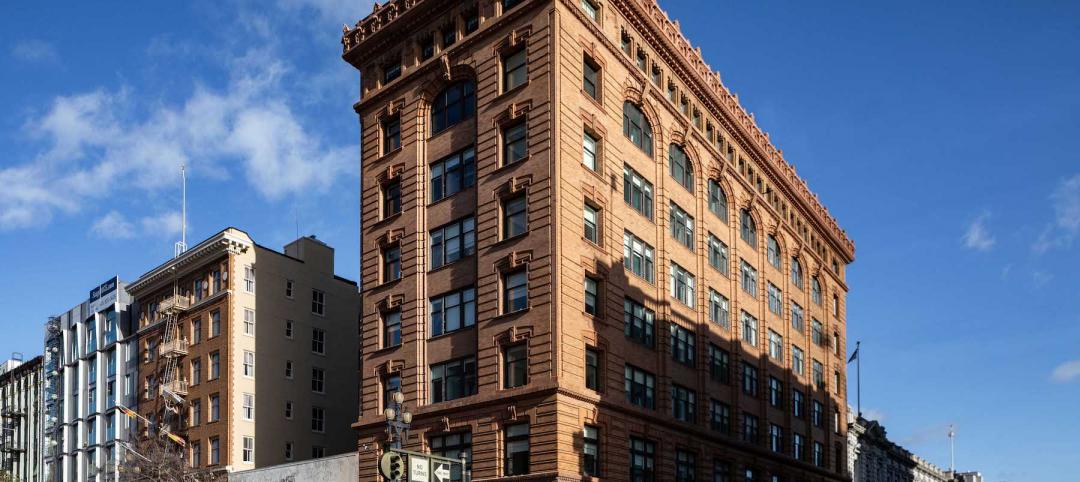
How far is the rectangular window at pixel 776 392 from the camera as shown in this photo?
72500 mm

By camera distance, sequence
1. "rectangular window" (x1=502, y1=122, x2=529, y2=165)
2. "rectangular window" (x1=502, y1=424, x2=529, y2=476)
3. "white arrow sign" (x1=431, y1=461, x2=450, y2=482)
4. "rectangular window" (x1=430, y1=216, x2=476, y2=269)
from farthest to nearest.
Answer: "rectangular window" (x1=430, y1=216, x2=476, y2=269) → "rectangular window" (x1=502, y1=122, x2=529, y2=165) → "rectangular window" (x1=502, y1=424, x2=529, y2=476) → "white arrow sign" (x1=431, y1=461, x2=450, y2=482)

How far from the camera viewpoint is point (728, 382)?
65.5 metres

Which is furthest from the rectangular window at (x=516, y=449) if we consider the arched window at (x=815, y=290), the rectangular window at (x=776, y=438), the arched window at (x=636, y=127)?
the arched window at (x=815, y=290)

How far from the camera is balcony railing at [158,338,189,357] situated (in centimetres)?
7531

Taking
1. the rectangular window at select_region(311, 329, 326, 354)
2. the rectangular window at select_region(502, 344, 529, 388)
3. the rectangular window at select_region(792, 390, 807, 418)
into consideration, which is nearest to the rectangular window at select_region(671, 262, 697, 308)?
the rectangular window at select_region(502, 344, 529, 388)

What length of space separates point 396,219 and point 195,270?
27.1 metres

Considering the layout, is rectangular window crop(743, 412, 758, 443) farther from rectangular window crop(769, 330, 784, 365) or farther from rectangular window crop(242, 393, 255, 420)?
rectangular window crop(242, 393, 255, 420)

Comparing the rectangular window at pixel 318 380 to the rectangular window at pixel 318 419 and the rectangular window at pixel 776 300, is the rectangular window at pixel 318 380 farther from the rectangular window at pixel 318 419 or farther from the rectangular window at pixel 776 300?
the rectangular window at pixel 776 300

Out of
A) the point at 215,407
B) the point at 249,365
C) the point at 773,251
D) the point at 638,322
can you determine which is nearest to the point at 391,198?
the point at 638,322

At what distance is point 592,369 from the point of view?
49.3 meters

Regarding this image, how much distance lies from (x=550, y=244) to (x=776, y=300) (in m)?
33.1

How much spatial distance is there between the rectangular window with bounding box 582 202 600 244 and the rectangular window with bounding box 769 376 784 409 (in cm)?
2630

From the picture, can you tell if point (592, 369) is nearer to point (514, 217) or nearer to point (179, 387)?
point (514, 217)

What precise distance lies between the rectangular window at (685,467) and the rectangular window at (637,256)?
941 centimetres
